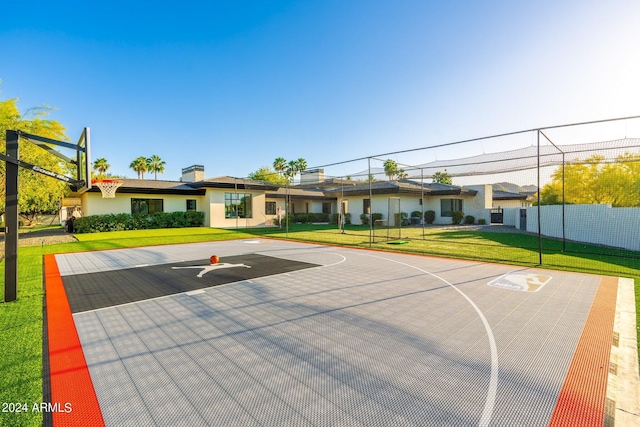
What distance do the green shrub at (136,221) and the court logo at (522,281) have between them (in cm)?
2318

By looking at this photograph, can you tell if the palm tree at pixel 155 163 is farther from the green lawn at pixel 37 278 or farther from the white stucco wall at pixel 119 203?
the green lawn at pixel 37 278

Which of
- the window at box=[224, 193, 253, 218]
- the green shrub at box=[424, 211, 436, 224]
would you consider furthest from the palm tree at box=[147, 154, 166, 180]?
the green shrub at box=[424, 211, 436, 224]

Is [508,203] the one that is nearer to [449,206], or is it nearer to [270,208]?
[449,206]

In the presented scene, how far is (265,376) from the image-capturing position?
300 cm

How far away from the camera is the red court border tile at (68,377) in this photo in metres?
2.41

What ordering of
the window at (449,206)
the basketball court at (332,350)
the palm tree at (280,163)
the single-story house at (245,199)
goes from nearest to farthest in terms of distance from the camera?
the basketball court at (332,350)
the single-story house at (245,199)
the window at (449,206)
the palm tree at (280,163)

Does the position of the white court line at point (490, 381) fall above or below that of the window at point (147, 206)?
below

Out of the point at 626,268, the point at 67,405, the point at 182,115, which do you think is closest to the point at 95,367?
the point at 67,405

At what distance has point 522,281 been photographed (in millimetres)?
7102

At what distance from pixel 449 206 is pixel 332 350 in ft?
89.0

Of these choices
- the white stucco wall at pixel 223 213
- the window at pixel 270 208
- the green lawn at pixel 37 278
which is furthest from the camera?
the window at pixel 270 208

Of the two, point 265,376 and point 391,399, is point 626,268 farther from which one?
point 265,376

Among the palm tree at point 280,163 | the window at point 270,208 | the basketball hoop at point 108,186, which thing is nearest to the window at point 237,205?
the window at point 270,208

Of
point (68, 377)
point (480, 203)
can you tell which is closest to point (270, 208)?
point (480, 203)
